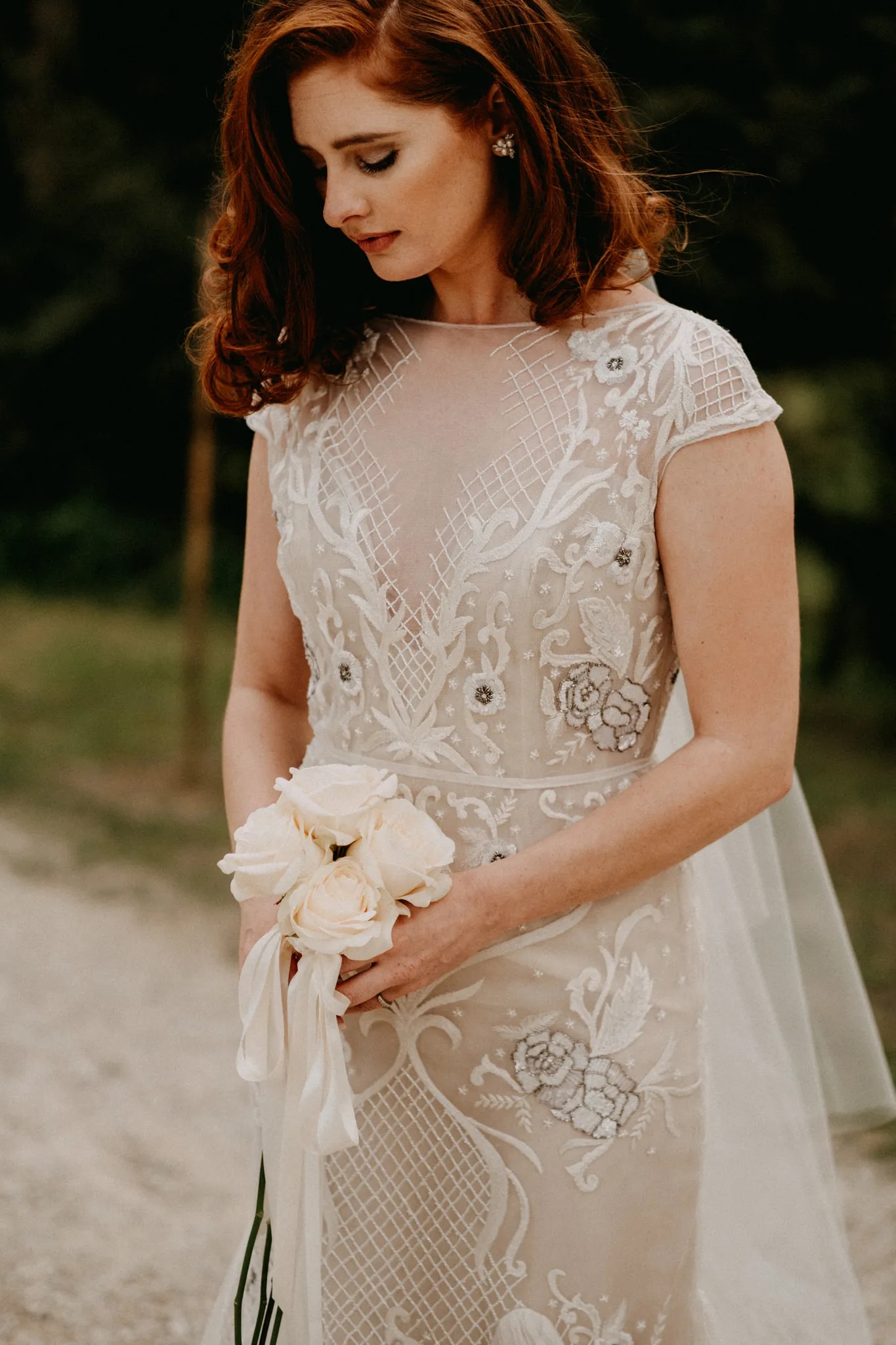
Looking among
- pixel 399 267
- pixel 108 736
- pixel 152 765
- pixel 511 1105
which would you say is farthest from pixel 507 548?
pixel 108 736

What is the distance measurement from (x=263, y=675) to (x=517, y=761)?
1.75ft

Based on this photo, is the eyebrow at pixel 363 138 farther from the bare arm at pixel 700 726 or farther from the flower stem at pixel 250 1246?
the flower stem at pixel 250 1246

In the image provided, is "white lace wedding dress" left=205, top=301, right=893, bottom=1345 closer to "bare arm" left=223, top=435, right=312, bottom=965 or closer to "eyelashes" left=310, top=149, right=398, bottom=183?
"bare arm" left=223, top=435, right=312, bottom=965

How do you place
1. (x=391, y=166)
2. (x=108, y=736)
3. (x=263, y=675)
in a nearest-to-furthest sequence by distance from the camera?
(x=391, y=166) → (x=263, y=675) → (x=108, y=736)

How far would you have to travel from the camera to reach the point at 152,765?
25.1ft

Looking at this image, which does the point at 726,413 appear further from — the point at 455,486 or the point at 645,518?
the point at 455,486

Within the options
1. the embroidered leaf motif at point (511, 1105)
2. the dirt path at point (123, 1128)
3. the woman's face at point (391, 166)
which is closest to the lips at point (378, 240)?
the woman's face at point (391, 166)

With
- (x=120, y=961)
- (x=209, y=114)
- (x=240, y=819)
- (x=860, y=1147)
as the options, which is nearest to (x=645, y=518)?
(x=240, y=819)

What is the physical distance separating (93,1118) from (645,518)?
3253 millimetres

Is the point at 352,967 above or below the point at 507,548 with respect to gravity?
below

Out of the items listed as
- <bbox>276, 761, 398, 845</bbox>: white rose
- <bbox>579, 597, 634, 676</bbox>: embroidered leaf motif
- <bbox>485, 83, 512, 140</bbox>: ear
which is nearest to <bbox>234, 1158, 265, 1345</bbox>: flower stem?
<bbox>276, 761, 398, 845</bbox>: white rose

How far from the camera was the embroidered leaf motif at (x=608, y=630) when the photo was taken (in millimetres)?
1751

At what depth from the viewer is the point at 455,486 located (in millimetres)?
1826

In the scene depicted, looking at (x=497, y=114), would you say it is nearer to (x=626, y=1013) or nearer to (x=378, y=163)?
(x=378, y=163)
